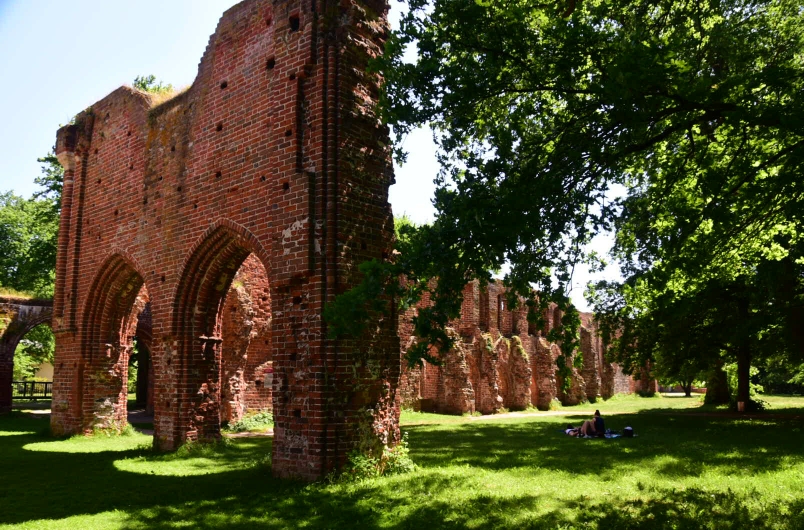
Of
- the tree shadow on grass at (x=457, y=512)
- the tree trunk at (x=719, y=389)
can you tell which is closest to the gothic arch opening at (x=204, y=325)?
the tree shadow on grass at (x=457, y=512)

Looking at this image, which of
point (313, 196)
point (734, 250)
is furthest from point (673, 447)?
point (313, 196)

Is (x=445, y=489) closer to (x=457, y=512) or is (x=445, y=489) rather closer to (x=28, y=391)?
(x=457, y=512)

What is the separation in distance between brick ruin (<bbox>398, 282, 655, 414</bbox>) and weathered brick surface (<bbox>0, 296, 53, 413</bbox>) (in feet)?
44.9

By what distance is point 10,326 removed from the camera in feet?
68.1

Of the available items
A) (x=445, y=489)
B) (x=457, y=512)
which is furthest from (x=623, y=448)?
(x=457, y=512)

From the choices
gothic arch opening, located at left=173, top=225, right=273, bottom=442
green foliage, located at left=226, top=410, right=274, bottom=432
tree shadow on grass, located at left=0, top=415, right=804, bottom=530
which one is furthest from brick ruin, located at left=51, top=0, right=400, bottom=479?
green foliage, located at left=226, top=410, right=274, bottom=432

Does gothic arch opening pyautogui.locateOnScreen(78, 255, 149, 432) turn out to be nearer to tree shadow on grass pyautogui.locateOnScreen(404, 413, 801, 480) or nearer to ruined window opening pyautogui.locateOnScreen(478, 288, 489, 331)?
tree shadow on grass pyautogui.locateOnScreen(404, 413, 801, 480)

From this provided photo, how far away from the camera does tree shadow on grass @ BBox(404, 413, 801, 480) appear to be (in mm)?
9352

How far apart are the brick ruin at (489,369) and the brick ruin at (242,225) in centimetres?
1149

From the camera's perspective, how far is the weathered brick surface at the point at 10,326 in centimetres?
2052

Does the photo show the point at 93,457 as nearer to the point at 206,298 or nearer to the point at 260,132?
the point at 206,298

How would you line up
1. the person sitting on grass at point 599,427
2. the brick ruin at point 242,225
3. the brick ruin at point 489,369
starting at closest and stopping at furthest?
the brick ruin at point 242,225
the person sitting on grass at point 599,427
the brick ruin at point 489,369

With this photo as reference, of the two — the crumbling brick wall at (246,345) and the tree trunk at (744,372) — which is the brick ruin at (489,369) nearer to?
the tree trunk at (744,372)

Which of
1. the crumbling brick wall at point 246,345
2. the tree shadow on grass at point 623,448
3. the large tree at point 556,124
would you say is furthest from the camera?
the crumbling brick wall at point 246,345
